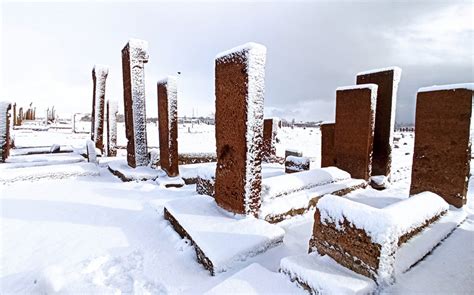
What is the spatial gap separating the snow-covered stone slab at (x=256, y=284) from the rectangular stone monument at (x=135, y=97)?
230 inches

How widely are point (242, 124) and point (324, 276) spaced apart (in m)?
2.19

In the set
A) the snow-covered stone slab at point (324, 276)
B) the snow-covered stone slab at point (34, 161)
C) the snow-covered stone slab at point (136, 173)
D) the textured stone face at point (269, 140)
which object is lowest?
the snow-covered stone slab at point (324, 276)

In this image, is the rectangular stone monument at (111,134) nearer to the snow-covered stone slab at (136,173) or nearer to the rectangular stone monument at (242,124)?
the snow-covered stone slab at (136,173)

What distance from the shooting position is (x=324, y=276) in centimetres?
243

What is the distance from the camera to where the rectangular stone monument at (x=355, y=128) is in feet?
20.4

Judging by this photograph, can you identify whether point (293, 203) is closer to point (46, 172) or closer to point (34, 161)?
point (46, 172)

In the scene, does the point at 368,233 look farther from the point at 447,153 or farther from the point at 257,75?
the point at 447,153

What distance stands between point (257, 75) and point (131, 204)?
11.1ft

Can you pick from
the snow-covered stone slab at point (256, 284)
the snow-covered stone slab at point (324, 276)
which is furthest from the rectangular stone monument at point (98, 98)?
the snow-covered stone slab at point (324, 276)

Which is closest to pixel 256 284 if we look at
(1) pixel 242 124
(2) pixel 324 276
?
(2) pixel 324 276

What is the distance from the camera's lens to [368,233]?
8.18 feet

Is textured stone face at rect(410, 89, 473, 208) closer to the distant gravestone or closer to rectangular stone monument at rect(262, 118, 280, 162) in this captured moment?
rectangular stone monument at rect(262, 118, 280, 162)

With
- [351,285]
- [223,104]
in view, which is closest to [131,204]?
[223,104]

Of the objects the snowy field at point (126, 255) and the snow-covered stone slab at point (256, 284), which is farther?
the snowy field at point (126, 255)
